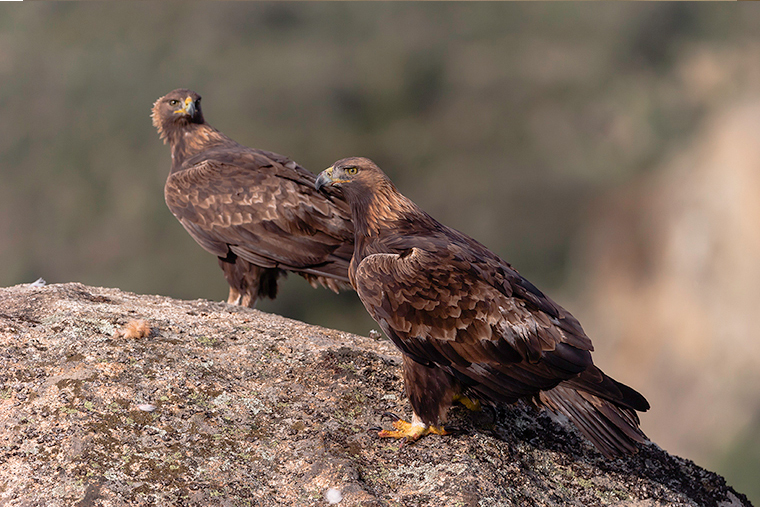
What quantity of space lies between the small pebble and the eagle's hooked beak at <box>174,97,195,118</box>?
6.07 metres

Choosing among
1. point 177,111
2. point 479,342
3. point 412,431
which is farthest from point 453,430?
point 177,111

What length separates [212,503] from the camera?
135 inches

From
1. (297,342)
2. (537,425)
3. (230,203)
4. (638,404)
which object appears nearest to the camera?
(638,404)

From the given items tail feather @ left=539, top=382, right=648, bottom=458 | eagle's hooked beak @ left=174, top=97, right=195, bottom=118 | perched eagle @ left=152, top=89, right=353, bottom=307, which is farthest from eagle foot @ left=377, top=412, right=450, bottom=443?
eagle's hooked beak @ left=174, top=97, right=195, bottom=118

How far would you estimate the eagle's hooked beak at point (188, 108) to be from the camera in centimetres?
839

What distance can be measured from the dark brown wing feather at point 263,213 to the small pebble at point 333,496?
333 centimetres

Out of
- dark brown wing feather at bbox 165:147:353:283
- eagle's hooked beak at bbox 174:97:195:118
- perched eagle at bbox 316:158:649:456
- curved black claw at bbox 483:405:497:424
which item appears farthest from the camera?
eagle's hooked beak at bbox 174:97:195:118

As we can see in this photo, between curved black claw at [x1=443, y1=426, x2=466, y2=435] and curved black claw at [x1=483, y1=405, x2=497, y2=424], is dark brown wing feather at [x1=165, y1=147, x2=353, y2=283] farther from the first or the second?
curved black claw at [x1=443, y1=426, x2=466, y2=435]

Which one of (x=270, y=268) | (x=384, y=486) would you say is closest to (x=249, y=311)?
(x=270, y=268)

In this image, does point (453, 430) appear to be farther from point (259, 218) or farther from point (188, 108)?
point (188, 108)

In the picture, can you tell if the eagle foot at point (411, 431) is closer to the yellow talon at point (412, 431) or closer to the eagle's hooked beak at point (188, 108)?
the yellow talon at point (412, 431)

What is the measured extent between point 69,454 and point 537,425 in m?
3.13

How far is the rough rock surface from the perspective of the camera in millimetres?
3568

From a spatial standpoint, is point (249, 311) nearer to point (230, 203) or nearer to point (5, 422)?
point (230, 203)
